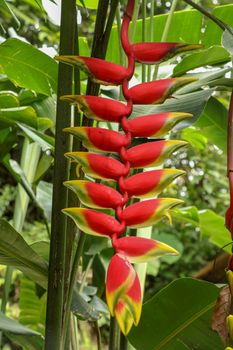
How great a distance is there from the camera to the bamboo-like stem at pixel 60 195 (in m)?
0.56

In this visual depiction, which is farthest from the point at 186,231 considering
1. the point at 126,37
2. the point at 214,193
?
the point at 126,37

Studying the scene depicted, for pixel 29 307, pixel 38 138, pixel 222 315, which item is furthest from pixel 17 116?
pixel 29 307

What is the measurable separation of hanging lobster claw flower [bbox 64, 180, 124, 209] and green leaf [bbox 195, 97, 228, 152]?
52 centimetres

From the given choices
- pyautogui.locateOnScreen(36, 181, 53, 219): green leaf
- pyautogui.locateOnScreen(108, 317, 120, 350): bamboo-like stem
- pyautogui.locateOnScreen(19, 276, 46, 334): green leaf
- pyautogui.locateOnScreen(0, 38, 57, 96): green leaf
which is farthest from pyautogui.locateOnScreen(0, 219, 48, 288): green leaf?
pyautogui.locateOnScreen(19, 276, 46, 334): green leaf

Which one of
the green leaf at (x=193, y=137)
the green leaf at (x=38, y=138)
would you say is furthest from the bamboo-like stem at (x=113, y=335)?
the green leaf at (x=193, y=137)

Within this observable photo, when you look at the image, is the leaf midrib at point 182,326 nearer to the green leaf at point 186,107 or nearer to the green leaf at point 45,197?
the green leaf at point 186,107

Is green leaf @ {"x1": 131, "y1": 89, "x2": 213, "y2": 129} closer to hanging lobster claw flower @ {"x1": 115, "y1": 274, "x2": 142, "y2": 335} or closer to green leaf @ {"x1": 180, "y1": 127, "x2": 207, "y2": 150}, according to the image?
hanging lobster claw flower @ {"x1": 115, "y1": 274, "x2": 142, "y2": 335}

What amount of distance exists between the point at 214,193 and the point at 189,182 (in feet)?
0.47

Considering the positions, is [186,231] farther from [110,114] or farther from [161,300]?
[110,114]

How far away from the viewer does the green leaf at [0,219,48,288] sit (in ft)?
1.94

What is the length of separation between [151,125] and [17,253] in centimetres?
29

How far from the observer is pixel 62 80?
0.56 m

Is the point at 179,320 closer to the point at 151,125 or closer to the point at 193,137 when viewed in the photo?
the point at 151,125

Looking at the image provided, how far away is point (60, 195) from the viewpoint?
56 centimetres
